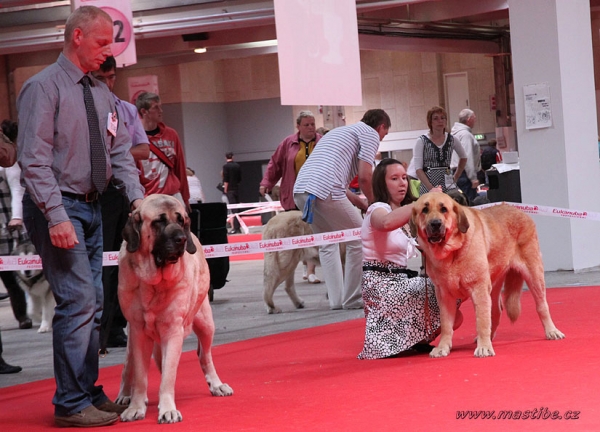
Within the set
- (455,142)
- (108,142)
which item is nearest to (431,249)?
(108,142)

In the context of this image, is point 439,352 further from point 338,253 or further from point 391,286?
point 338,253

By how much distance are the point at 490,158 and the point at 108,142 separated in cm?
1266

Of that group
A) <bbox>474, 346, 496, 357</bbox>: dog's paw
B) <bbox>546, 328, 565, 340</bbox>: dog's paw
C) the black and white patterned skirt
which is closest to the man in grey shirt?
the black and white patterned skirt

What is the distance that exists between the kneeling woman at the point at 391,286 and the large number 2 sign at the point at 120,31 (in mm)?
3815

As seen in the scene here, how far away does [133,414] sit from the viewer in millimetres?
3605

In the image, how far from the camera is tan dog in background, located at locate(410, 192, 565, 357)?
14.3 feet

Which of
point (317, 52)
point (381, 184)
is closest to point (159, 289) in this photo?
point (381, 184)

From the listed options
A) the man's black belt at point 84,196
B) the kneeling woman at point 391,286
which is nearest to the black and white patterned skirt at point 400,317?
the kneeling woman at point 391,286

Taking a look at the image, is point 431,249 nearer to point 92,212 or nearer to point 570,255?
point 92,212

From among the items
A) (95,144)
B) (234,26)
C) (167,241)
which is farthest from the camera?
(234,26)

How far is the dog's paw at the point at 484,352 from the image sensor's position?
4371 millimetres

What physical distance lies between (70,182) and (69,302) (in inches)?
19.5

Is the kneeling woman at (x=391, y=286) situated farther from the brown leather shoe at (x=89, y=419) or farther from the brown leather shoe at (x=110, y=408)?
the brown leather shoe at (x=89, y=419)

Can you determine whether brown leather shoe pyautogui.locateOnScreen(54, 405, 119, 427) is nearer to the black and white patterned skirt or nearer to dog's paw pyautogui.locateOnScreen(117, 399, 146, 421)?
dog's paw pyautogui.locateOnScreen(117, 399, 146, 421)
